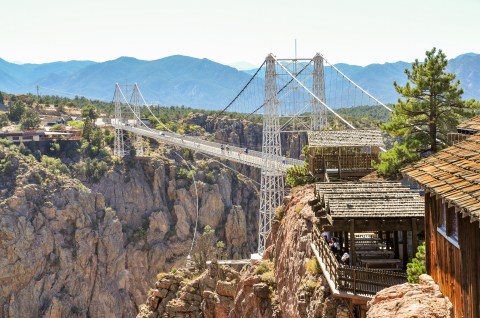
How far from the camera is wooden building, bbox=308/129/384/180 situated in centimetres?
2080

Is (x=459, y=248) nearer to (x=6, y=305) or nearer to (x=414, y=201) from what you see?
(x=414, y=201)

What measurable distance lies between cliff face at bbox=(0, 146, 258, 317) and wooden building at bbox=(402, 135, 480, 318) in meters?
38.0

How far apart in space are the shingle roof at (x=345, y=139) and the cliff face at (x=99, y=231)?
27.4 metres

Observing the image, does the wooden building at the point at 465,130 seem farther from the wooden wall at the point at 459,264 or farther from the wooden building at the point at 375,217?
the wooden wall at the point at 459,264

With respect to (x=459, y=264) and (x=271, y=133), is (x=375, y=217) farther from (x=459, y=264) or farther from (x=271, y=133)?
(x=271, y=133)

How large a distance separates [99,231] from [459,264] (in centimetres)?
4250

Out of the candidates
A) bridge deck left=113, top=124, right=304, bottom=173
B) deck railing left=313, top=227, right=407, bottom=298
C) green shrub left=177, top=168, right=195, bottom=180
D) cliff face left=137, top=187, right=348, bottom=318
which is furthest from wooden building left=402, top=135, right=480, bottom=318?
green shrub left=177, top=168, right=195, bottom=180

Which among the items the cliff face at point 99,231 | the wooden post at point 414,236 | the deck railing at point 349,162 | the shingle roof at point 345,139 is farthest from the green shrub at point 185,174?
the wooden post at point 414,236

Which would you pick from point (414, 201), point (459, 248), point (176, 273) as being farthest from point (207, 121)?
point (459, 248)

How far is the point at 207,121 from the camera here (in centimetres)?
6788

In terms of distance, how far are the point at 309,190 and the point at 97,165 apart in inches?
1374

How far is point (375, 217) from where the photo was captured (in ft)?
39.5

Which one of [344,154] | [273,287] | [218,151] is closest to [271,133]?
[218,151]

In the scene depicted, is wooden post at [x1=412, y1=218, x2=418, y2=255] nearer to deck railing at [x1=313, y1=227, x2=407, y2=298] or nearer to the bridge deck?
deck railing at [x1=313, y1=227, x2=407, y2=298]
